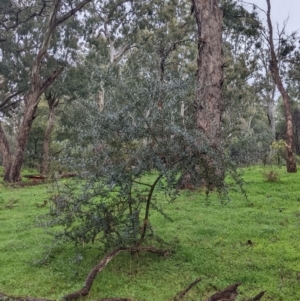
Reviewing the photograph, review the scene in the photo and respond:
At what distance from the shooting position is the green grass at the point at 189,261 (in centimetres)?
475

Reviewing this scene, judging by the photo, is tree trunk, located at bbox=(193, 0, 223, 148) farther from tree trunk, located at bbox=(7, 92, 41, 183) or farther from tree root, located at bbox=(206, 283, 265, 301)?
tree trunk, located at bbox=(7, 92, 41, 183)

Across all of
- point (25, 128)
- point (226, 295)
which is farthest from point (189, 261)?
point (25, 128)

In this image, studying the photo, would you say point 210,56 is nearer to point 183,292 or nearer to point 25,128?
point 183,292

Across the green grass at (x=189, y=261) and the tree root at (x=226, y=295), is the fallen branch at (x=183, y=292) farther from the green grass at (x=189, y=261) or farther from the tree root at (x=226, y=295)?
the tree root at (x=226, y=295)

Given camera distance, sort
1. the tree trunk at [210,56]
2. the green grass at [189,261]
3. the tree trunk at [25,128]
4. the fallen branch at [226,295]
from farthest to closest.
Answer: the tree trunk at [25,128]
the tree trunk at [210,56]
the green grass at [189,261]
the fallen branch at [226,295]

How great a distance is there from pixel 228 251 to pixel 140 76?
2.73 metres

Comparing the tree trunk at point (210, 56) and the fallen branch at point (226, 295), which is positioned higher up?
the tree trunk at point (210, 56)

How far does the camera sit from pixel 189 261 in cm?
544

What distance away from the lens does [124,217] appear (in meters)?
5.60

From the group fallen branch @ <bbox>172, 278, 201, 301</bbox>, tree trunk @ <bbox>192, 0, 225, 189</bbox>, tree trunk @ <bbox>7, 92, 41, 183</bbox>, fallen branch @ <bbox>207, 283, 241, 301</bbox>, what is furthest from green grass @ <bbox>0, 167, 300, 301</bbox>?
tree trunk @ <bbox>7, 92, 41, 183</bbox>

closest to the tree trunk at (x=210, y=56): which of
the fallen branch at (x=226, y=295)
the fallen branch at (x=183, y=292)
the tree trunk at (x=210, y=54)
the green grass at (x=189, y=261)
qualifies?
the tree trunk at (x=210, y=54)

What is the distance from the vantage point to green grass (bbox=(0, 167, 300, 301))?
475cm

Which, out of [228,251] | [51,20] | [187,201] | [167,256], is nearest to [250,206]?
[187,201]

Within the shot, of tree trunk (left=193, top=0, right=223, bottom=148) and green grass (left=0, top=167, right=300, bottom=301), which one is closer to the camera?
green grass (left=0, top=167, right=300, bottom=301)
